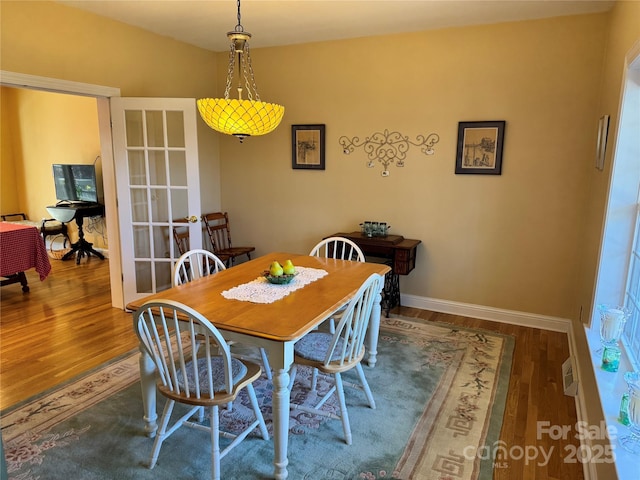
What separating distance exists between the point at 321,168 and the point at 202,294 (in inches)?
94.0

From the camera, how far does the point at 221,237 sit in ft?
15.8

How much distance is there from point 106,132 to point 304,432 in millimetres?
3073

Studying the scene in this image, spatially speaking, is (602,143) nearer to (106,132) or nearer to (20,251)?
(106,132)

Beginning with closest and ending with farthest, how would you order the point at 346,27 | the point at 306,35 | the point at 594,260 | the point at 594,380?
the point at 594,380, the point at 594,260, the point at 346,27, the point at 306,35

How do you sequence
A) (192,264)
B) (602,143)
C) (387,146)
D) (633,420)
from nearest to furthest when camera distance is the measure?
(633,420) → (602,143) → (192,264) → (387,146)

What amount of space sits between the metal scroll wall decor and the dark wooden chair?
5.22ft

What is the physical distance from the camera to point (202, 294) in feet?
7.43

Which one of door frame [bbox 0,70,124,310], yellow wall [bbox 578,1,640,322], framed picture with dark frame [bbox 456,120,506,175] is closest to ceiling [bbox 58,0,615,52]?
yellow wall [bbox 578,1,640,322]

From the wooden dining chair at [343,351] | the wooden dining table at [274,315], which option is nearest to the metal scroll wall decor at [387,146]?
the wooden dining table at [274,315]

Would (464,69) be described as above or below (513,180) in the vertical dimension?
above

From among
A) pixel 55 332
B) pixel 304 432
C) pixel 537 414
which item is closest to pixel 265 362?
pixel 304 432

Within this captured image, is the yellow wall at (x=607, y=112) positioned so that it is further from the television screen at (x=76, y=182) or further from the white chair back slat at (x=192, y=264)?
the television screen at (x=76, y=182)

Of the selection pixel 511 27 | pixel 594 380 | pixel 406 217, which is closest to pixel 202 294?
pixel 594 380

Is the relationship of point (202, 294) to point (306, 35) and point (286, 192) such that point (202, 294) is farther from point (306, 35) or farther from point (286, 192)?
point (306, 35)
